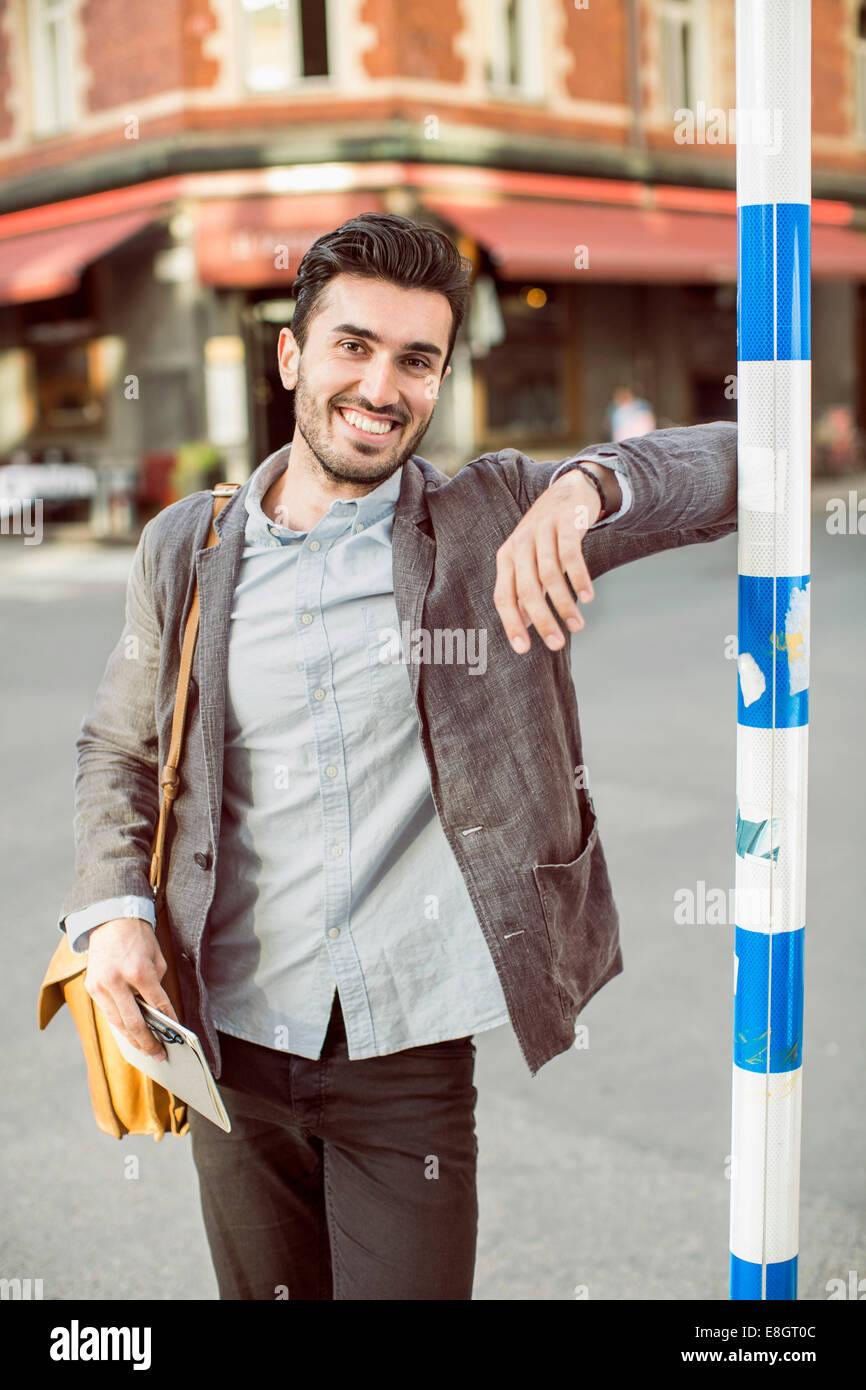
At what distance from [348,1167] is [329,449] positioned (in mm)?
990

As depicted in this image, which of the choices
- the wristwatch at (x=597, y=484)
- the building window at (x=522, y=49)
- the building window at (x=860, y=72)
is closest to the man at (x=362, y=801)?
the wristwatch at (x=597, y=484)

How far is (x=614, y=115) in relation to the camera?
19.1 meters

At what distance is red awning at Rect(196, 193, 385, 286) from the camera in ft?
53.2

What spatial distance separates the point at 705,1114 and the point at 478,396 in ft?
50.5

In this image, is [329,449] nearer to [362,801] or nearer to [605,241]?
[362,801]

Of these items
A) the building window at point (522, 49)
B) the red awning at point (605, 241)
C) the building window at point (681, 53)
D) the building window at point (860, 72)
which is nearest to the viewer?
the red awning at point (605, 241)

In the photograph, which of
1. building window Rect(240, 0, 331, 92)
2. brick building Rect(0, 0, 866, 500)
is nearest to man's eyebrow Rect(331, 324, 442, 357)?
brick building Rect(0, 0, 866, 500)

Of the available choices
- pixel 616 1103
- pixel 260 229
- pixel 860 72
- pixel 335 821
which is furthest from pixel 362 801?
pixel 860 72

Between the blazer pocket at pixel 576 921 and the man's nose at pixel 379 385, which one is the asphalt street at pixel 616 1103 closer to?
the blazer pocket at pixel 576 921

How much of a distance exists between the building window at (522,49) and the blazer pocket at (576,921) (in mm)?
17598

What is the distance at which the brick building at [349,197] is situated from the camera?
1658 cm

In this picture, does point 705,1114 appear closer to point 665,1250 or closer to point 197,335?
point 665,1250
